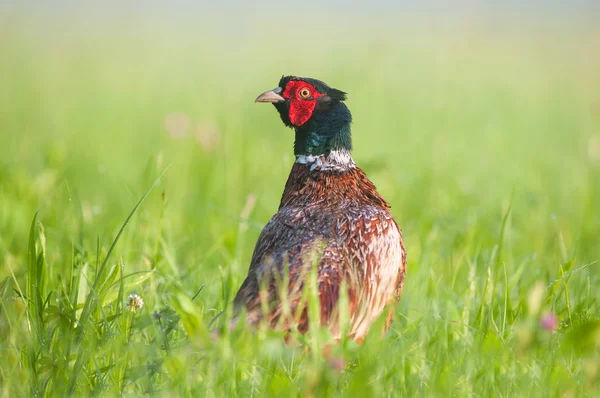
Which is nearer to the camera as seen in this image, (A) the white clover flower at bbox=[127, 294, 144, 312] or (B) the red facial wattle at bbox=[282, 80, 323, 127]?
(A) the white clover flower at bbox=[127, 294, 144, 312]

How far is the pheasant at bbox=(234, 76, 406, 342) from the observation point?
3146mm

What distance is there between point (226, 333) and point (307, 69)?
9190mm

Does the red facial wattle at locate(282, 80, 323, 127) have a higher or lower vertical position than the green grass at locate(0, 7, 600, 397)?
higher

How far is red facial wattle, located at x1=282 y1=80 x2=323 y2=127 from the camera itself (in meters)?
3.93

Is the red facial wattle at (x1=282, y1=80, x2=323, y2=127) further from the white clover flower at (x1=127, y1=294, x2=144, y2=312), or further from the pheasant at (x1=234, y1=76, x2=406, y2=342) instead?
the white clover flower at (x1=127, y1=294, x2=144, y2=312)

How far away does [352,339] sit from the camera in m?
3.22

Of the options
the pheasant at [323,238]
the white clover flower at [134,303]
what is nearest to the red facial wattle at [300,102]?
the pheasant at [323,238]

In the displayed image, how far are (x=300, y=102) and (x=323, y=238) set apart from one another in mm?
909

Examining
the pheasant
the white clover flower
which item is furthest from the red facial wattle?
the white clover flower

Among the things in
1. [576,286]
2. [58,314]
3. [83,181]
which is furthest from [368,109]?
[58,314]

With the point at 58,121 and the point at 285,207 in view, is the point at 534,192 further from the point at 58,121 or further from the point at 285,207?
the point at 58,121

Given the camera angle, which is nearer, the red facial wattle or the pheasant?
the pheasant

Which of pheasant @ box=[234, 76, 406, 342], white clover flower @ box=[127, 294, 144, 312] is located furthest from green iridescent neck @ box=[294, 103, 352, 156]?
white clover flower @ box=[127, 294, 144, 312]

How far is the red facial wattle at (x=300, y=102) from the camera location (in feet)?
12.9
